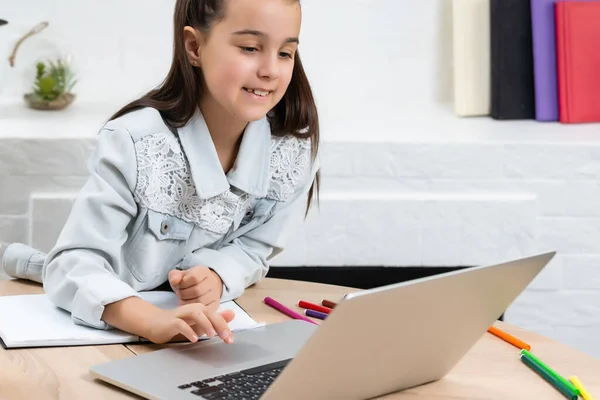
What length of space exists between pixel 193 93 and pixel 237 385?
0.50 meters

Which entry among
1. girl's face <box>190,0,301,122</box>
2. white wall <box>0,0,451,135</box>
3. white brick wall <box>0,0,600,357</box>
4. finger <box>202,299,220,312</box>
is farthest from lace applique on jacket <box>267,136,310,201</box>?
white wall <box>0,0,451,135</box>

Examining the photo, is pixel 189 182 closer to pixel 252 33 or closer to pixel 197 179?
pixel 197 179

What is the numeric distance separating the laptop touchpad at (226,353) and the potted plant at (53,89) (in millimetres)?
1208

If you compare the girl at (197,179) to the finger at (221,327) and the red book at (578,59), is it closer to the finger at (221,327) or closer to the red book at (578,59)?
the finger at (221,327)

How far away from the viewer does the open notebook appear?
0.97 metres

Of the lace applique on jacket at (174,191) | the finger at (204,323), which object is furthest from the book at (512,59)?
the finger at (204,323)

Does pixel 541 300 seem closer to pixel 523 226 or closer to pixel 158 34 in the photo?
pixel 523 226

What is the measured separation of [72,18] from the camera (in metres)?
2.21

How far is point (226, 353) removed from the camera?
0.94 meters

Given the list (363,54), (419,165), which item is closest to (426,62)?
(363,54)

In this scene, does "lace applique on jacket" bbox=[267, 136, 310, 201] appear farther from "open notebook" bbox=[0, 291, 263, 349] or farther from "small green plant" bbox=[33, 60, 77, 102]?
"small green plant" bbox=[33, 60, 77, 102]

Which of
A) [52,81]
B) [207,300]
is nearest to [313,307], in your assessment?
[207,300]

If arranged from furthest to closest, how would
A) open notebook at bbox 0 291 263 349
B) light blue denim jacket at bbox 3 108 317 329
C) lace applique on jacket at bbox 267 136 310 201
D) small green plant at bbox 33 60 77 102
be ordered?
small green plant at bbox 33 60 77 102, lace applique on jacket at bbox 267 136 310 201, light blue denim jacket at bbox 3 108 317 329, open notebook at bbox 0 291 263 349

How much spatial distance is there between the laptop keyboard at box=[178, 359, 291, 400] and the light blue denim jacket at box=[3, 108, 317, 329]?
0.21 m
